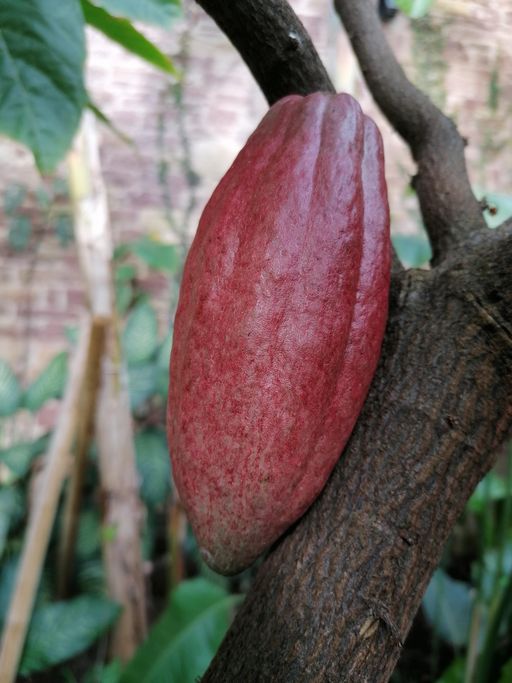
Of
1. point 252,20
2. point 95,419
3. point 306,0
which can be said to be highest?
point 306,0

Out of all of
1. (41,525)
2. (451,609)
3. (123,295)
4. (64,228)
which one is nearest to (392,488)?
(41,525)

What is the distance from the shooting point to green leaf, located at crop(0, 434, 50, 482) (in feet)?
5.59

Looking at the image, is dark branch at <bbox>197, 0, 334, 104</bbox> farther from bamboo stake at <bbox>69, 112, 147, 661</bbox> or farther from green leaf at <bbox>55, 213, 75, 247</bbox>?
green leaf at <bbox>55, 213, 75, 247</bbox>

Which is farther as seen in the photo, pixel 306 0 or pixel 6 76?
pixel 306 0

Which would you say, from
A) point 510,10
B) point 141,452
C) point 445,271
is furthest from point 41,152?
point 510,10

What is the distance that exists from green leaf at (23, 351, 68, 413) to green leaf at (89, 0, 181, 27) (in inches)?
55.0

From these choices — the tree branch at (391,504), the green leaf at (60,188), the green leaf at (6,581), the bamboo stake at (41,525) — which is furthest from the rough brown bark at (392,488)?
the green leaf at (60,188)

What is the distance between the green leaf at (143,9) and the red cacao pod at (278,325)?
32cm

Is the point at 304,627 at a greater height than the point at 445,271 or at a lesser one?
lesser

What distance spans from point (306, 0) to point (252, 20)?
182 centimetres

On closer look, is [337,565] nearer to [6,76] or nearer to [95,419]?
[6,76]

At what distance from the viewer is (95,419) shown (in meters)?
1.35

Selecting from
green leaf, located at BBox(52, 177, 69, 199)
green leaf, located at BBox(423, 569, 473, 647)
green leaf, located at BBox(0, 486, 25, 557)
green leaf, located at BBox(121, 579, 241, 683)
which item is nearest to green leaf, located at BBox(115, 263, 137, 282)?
green leaf, located at BBox(52, 177, 69, 199)

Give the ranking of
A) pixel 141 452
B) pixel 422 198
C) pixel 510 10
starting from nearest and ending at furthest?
pixel 422 198 < pixel 141 452 < pixel 510 10
